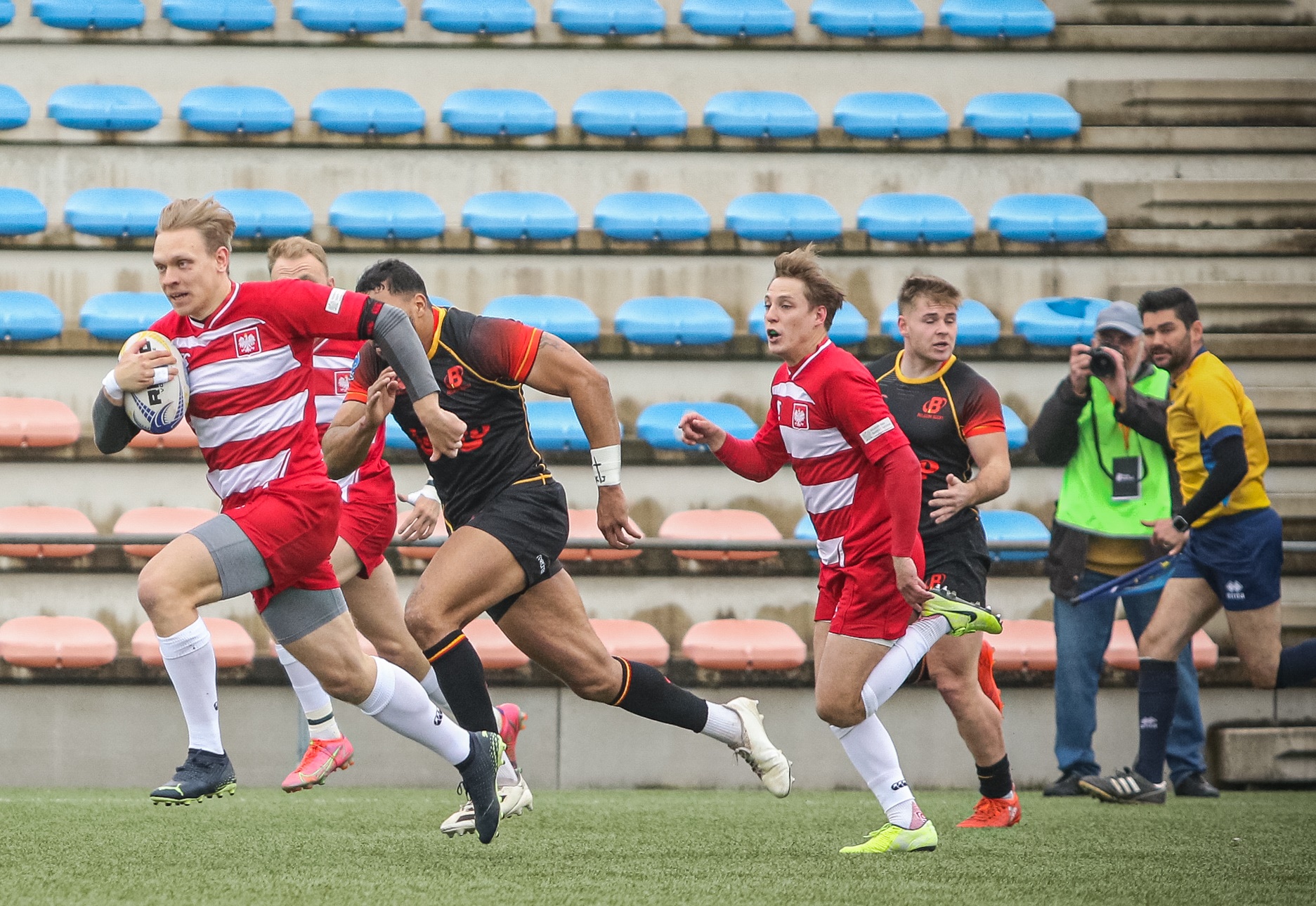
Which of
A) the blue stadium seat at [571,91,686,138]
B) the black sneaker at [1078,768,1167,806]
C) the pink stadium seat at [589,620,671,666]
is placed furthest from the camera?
the blue stadium seat at [571,91,686,138]

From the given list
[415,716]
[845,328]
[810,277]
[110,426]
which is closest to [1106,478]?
[845,328]

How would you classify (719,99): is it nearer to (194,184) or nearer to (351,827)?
(194,184)

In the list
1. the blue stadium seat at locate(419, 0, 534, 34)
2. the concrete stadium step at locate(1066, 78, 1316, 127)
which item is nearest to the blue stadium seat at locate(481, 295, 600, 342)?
the blue stadium seat at locate(419, 0, 534, 34)

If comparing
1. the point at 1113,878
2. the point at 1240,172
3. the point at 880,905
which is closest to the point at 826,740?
the point at 1113,878

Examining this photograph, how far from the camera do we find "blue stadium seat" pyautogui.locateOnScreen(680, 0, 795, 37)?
32.6 feet

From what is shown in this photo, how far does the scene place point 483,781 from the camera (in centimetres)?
420

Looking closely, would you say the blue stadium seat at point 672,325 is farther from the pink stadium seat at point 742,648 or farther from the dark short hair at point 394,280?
the dark short hair at point 394,280

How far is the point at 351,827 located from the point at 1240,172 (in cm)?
787

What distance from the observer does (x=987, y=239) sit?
9359 mm

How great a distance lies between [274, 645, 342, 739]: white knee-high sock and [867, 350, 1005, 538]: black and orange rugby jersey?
7.61 feet

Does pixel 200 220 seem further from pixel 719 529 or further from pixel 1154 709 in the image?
pixel 719 529

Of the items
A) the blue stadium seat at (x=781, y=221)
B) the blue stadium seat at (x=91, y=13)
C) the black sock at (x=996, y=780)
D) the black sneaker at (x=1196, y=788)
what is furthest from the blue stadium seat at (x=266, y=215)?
the black sneaker at (x=1196, y=788)

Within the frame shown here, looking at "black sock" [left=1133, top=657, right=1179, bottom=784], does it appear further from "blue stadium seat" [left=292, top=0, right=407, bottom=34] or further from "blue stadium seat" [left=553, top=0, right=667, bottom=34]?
"blue stadium seat" [left=292, top=0, right=407, bottom=34]

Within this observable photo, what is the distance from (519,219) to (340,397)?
344 cm
